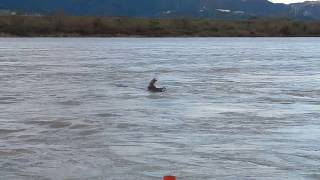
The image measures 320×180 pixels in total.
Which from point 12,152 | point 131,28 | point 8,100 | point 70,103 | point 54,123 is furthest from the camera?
point 131,28

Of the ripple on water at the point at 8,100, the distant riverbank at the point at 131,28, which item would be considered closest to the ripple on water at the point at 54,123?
the ripple on water at the point at 8,100

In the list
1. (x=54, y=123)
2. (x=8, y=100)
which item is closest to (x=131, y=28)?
(x=8, y=100)

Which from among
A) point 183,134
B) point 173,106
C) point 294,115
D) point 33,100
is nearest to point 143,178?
point 183,134

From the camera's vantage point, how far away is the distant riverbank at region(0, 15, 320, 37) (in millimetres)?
127906

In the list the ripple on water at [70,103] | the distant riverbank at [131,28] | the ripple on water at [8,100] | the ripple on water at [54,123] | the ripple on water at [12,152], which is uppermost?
the ripple on water at [12,152]

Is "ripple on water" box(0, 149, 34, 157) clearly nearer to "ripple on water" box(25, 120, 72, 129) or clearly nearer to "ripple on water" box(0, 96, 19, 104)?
"ripple on water" box(25, 120, 72, 129)

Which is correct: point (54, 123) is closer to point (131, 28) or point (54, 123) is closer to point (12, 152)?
point (12, 152)

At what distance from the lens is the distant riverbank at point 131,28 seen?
420ft

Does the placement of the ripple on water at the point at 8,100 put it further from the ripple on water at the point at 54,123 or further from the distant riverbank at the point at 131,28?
the distant riverbank at the point at 131,28

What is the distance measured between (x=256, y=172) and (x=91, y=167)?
3.03 m

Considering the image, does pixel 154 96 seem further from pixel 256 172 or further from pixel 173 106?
pixel 256 172

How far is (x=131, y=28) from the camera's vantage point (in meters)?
132

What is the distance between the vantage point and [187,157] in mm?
13609

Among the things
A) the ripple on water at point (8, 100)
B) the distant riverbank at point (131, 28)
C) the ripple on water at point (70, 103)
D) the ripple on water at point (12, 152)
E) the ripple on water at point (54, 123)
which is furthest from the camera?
the distant riverbank at point (131, 28)
